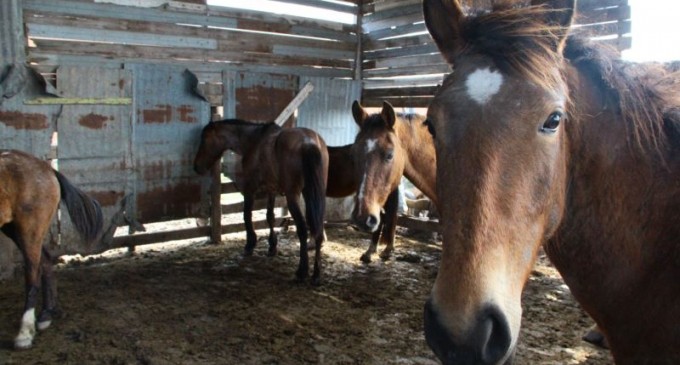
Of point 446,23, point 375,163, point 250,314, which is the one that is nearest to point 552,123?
point 446,23

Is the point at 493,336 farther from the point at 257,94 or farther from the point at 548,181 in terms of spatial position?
the point at 257,94

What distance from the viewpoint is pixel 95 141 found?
231 inches

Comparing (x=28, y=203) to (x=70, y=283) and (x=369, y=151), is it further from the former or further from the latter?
(x=369, y=151)

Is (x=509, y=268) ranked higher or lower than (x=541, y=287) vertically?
higher

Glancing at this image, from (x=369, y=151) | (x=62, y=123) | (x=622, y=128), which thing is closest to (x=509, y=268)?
(x=622, y=128)

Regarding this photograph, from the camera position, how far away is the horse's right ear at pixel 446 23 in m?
1.55

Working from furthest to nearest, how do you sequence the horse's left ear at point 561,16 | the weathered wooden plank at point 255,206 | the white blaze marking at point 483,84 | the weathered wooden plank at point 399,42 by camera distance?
the weathered wooden plank at point 399,42 < the weathered wooden plank at point 255,206 < the horse's left ear at point 561,16 < the white blaze marking at point 483,84

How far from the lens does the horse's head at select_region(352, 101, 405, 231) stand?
5.06 metres


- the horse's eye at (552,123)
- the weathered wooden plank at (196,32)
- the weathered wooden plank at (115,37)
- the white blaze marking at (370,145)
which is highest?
the weathered wooden plank at (196,32)

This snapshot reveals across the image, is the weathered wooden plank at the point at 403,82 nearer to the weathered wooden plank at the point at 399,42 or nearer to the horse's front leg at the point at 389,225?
the weathered wooden plank at the point at 399,42

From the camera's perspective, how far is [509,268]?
1.22m

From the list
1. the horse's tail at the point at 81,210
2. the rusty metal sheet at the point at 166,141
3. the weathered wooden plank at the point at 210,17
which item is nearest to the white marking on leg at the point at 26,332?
the horse's tail at the point at 81,210

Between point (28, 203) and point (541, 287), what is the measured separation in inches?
210

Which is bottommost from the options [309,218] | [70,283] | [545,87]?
[70,283]
